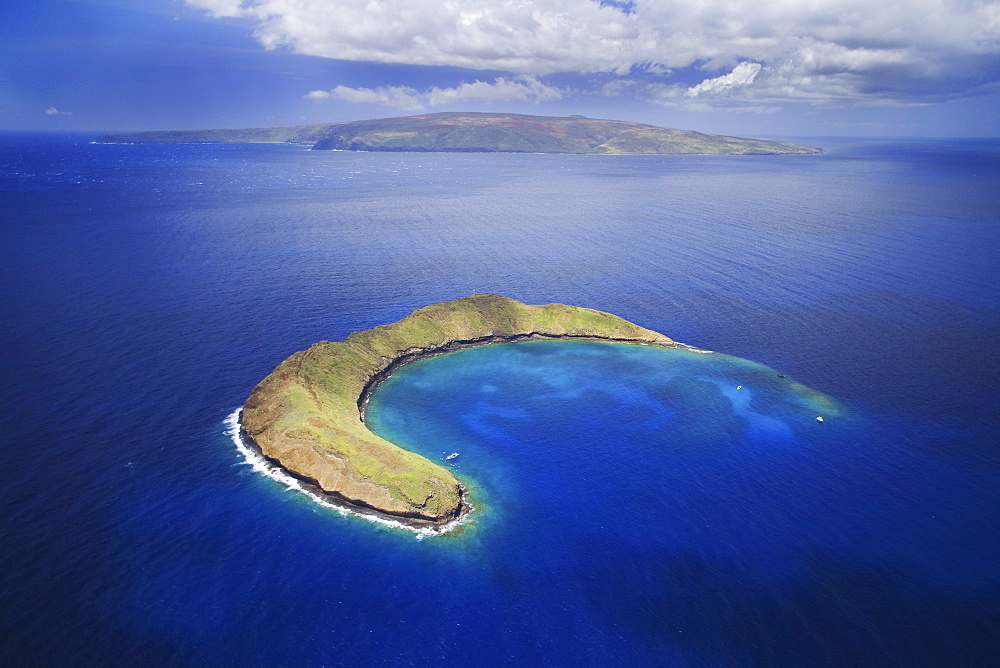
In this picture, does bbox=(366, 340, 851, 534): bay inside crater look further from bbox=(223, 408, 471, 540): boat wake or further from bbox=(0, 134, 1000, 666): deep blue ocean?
bbox=(223, 408, 471, 540): boat wake

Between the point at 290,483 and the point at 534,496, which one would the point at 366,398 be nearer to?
the point at 290,483

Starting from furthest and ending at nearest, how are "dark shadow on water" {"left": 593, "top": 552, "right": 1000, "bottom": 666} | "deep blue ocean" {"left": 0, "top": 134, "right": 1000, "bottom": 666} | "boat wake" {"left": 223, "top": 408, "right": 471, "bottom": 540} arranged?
"boat wake" {"left": 223, "top": 408, "right": 471, "bottom": 540} → "deep blue ocean" {"left": 0, "top": 134, "right": 1000, "bottom": 666} → "dark shadow on water" {"left": 593, "top": 552, "right": 1000, "bottom": 666}

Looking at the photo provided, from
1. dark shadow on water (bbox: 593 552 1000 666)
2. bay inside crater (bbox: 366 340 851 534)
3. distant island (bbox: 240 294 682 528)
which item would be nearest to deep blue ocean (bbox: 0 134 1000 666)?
dark shadow on water (bbox: 593 552 1000 666)

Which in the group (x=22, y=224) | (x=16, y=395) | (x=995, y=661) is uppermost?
(x=22, y=224)

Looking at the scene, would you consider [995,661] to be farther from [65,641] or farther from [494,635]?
[65,641]

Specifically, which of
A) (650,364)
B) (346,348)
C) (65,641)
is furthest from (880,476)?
(65,641)

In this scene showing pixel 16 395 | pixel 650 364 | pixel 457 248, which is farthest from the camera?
pixel 457 248

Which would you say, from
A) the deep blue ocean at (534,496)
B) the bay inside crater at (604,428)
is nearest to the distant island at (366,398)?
the deep blue ocean at (534,496)
